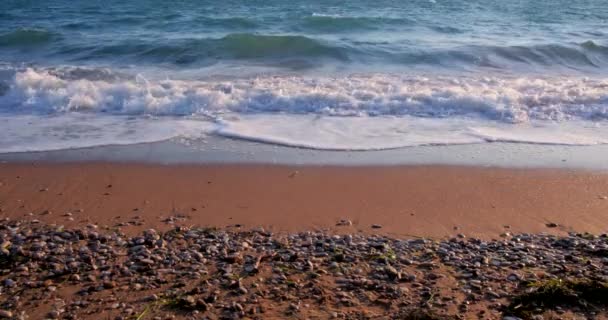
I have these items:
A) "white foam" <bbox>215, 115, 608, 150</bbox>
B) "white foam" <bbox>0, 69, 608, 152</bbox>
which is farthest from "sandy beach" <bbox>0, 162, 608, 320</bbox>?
"white foam" <bbox>0, 69, 608, 152</bbox>

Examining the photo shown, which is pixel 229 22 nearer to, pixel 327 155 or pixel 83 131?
pixel 83 131

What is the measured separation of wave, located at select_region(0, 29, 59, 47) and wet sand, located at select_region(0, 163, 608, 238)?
1087 cm

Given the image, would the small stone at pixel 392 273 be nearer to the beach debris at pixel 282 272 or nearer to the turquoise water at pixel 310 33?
the beach debris at pixel 282 272

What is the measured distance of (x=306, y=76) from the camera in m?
11.2

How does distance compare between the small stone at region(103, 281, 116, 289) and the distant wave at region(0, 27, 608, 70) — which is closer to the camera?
the small stone at region(103, 281, 116, 289)

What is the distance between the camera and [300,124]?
773 cm

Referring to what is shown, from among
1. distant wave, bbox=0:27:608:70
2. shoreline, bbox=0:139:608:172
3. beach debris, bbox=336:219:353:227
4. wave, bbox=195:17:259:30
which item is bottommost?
beach debris, bbox=336:219:353:227

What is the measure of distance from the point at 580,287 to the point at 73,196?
4.45 meters

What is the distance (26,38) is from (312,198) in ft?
44.9

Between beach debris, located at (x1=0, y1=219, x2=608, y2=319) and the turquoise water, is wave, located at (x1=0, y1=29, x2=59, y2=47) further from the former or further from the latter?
beach debris, located at (x1=0, y1=219, x2=608, y2=319)

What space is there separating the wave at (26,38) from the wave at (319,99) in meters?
6.24

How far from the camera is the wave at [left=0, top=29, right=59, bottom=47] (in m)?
15.4

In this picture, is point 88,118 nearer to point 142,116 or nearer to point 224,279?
point 142,116

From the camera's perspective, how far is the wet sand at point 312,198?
15.6ft
